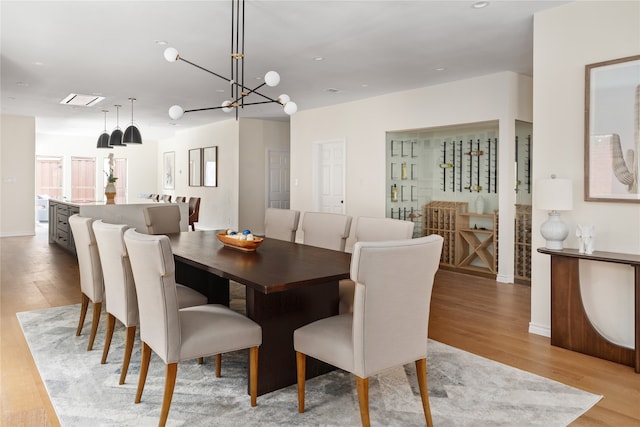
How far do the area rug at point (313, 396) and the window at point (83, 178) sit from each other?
11372 mm

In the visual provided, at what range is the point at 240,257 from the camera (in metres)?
2.88

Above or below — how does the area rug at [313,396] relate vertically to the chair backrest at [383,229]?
below

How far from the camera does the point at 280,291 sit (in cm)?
233

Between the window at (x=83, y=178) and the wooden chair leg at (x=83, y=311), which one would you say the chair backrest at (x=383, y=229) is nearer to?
the wooden chair leg at (x=83, y=311)

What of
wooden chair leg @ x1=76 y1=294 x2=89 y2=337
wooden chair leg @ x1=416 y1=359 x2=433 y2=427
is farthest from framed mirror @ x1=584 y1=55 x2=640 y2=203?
wooden chair leg @ x1=76 y1=294 x2=89 y2=337

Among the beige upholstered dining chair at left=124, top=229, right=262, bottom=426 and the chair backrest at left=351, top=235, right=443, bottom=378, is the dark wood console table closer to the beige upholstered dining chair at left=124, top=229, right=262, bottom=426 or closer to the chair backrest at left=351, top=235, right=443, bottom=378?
the chair backrest at left=351, top=235, right=443, bottom=378

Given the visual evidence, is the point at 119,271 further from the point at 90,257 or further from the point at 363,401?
the point at 363,401

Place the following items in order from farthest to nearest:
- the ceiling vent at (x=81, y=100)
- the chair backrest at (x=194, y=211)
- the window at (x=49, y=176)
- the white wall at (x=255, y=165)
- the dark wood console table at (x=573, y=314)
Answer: the window at (x=49, y=176)
the white wall at (x=255, y=165)
the chair backrest at (x=194, y=211)
the ceiling vent at (x=81, y=100)
the dark wood console table at (x=573, y=314)

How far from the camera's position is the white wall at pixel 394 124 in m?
5.39

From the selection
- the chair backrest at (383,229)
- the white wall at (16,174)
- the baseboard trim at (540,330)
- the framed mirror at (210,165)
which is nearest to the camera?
the chair backrest at (383,229)

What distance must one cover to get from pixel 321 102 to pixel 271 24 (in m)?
3.59

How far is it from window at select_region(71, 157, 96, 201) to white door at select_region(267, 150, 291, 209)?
641 centimetres

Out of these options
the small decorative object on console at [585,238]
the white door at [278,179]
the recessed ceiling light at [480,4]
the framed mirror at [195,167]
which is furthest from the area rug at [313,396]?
the framed mirror at [195,167]

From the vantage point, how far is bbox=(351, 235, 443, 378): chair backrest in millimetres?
1904
